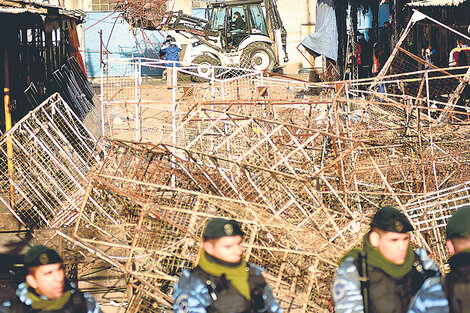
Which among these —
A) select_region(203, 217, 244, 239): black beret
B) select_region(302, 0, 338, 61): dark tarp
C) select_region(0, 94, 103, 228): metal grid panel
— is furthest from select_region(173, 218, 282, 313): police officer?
select_region(302, 0, 338, 61): dark tarp

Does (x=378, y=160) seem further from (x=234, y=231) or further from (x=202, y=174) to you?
(x=234, y=231)

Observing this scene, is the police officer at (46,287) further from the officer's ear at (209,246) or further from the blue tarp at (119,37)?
the blue tarp at (119,37)

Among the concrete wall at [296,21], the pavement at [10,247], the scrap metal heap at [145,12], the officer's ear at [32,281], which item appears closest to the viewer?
the officer's ear at [32,281]

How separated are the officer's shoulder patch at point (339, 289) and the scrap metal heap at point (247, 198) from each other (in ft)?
4.04

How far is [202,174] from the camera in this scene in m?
6.20

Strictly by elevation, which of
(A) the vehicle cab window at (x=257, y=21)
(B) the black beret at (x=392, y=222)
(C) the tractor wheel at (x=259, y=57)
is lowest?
(B) the black beret at (x=392, y=222)

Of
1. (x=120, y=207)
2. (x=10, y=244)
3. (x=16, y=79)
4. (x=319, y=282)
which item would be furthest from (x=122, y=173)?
(x=16, y=79)

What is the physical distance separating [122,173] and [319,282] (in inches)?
89.9

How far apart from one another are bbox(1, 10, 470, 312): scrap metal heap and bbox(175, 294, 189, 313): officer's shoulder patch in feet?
4.35

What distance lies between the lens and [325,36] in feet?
46.9

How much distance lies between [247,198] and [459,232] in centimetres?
358

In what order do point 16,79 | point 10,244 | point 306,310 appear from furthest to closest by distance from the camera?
point 16,79, point 10,244, point 306,310

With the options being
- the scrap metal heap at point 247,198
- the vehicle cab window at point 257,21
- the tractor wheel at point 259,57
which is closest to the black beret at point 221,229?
the scrap metal heap at point 247,198

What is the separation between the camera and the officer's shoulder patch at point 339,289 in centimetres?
290
